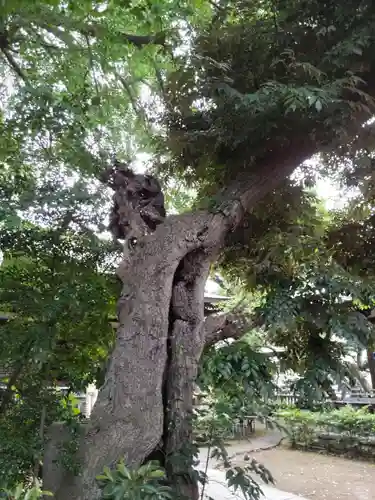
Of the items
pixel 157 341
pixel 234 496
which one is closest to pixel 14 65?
pixel 157 341

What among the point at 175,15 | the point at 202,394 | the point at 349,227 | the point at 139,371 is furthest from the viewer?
the point at 349,227

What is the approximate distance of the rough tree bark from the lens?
6.45 ft

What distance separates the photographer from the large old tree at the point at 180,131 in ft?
7.00

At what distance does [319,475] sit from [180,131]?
15.0 feet

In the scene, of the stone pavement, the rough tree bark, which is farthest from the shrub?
the rough tree bark

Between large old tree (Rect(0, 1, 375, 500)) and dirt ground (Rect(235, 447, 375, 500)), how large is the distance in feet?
8.65

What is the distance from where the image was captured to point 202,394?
2479mm

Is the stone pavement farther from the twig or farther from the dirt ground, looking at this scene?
the twig

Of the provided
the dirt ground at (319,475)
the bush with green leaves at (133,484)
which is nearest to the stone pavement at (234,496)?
the dirt ground at (319,475)

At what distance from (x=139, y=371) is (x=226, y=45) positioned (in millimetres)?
2416

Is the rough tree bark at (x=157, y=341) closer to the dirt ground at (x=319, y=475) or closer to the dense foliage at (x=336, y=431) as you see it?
the dirt ground at (x=319, y=475)

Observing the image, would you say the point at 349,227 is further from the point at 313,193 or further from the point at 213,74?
the point at 213,74

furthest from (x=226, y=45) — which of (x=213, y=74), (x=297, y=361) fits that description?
(x=297, y=361)

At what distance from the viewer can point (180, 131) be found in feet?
10.9
